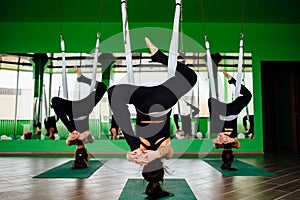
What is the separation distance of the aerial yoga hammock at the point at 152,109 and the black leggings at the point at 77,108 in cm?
131

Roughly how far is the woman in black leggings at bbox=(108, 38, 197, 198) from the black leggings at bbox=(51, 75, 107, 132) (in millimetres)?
1312

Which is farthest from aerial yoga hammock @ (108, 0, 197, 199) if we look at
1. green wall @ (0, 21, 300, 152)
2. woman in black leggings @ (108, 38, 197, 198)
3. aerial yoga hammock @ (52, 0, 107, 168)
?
green wall @ (0, 21, 300, 152)

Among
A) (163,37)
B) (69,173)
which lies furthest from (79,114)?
(163,37)

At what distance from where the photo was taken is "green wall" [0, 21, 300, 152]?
525 centimetres

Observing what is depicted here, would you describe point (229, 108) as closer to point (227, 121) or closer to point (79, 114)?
point (227, 121)

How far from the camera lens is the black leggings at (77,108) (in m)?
2.88

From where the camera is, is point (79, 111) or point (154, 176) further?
point (79, 111)

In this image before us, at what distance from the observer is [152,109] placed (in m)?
1.71

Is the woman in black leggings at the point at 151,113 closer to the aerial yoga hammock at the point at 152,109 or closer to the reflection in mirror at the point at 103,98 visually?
the aerial yoga hammock at the point at 152,109

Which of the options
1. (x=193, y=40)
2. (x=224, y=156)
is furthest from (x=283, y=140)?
(x=224, y=156)

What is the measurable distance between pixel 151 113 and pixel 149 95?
0.45 ft

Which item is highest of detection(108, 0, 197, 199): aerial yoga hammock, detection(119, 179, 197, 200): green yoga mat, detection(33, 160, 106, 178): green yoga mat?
detection(108, 0, 197, 199): aerial yoga hammock

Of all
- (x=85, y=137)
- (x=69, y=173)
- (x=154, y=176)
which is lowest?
(x=69, y=173)

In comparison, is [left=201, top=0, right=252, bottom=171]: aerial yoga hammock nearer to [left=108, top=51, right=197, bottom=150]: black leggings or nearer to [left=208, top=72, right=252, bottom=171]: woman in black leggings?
[left=208, top=72, right=252, bottom=171]: woman in black leggings
